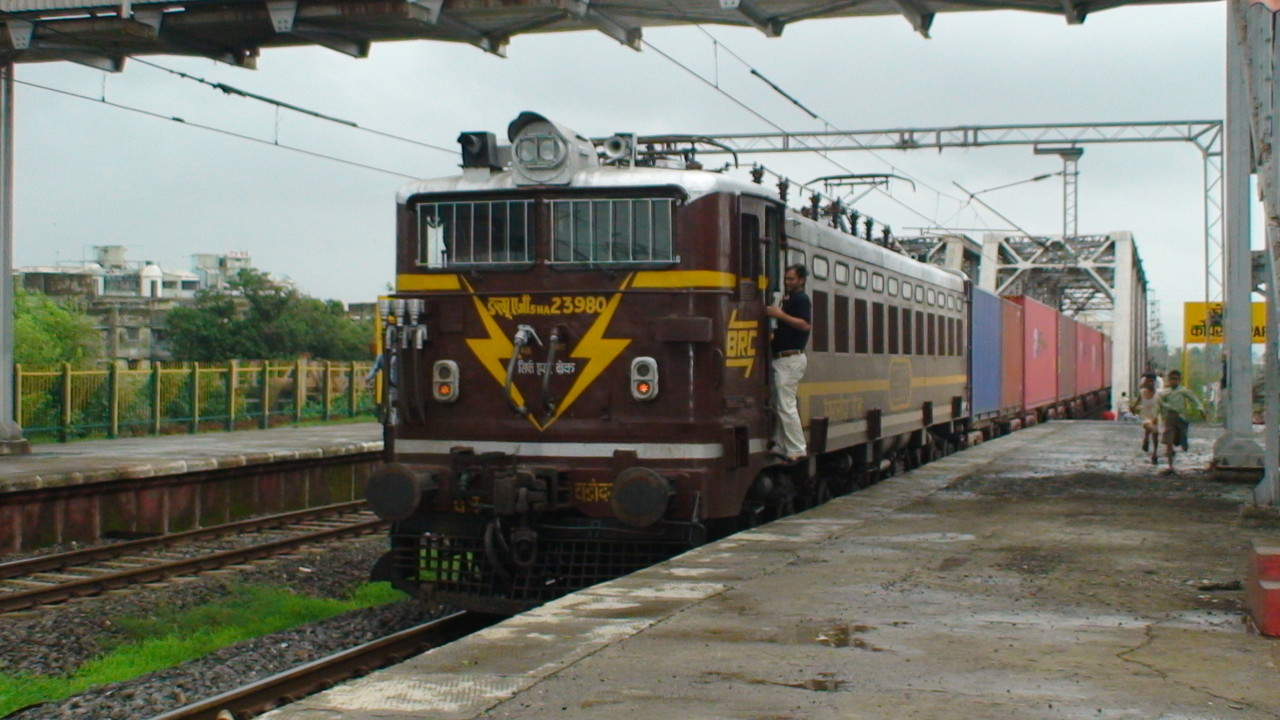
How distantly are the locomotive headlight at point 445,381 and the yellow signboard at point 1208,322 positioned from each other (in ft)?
59.7

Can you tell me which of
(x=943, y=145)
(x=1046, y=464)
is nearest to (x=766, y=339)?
(x=1046, y=464)

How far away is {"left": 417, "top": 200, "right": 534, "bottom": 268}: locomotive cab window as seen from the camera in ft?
32.4

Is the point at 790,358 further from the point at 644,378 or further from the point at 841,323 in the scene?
the point at 841,323

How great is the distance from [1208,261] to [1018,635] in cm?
2563

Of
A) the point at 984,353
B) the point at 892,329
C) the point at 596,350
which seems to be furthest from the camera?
the point at 984,353

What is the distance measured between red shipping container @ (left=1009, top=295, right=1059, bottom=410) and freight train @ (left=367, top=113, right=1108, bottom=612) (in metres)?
20.2

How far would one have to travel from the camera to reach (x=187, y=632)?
10602 millimetres

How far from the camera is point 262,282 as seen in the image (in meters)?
44.9

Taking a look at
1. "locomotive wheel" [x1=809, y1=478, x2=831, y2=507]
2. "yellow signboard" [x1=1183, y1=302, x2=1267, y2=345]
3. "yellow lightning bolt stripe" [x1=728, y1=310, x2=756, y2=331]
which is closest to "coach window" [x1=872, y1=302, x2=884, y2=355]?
"locomotive wheel" [x1=809, y1=478, x2=831, y2=507]

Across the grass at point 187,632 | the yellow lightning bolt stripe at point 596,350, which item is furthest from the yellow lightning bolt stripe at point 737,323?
the grass at point 187,632

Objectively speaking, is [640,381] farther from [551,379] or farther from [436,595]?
[436,595]

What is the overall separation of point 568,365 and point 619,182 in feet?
4.43

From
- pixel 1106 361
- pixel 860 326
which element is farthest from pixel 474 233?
pixel 1106 361

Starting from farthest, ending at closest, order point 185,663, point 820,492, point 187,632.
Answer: point 820,492 → point 187,632 → point 185,663
